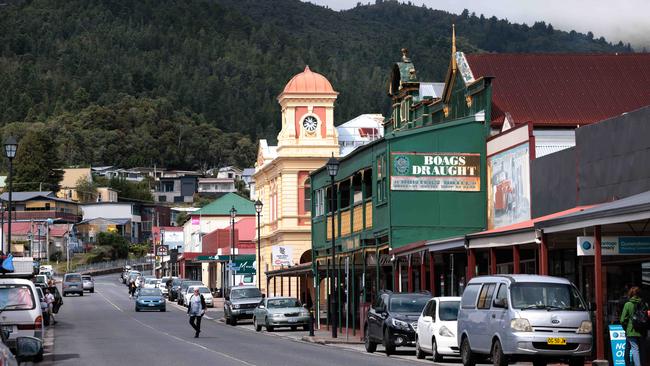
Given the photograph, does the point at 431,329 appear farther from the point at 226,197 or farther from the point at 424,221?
the point at 226,197

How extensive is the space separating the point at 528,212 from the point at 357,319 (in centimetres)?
1652

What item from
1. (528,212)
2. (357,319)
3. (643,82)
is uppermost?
(643,82)

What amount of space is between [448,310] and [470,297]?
390 centimetres

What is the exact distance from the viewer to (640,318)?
74.6ft

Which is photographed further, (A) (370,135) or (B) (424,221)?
(A) (370,135)

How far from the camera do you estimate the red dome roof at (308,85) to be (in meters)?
83.9

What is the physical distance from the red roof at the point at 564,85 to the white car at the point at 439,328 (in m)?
13.9

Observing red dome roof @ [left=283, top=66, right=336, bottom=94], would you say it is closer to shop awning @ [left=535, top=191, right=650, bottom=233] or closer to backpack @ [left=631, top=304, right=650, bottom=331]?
shop awning @ [left=535, top=191, right=650, bottom=233]

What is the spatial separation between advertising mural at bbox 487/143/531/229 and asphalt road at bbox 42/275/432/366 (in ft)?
23.7

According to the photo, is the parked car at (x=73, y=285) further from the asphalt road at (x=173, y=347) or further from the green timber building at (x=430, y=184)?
the green timber building at (x=430, y=184)

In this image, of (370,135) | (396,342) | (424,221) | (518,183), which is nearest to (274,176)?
(370,135)

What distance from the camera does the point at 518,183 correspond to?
134 feet

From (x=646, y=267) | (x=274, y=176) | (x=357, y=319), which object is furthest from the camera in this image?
(x=274, y=176)

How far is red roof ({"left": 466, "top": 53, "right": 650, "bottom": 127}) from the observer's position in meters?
45.7
